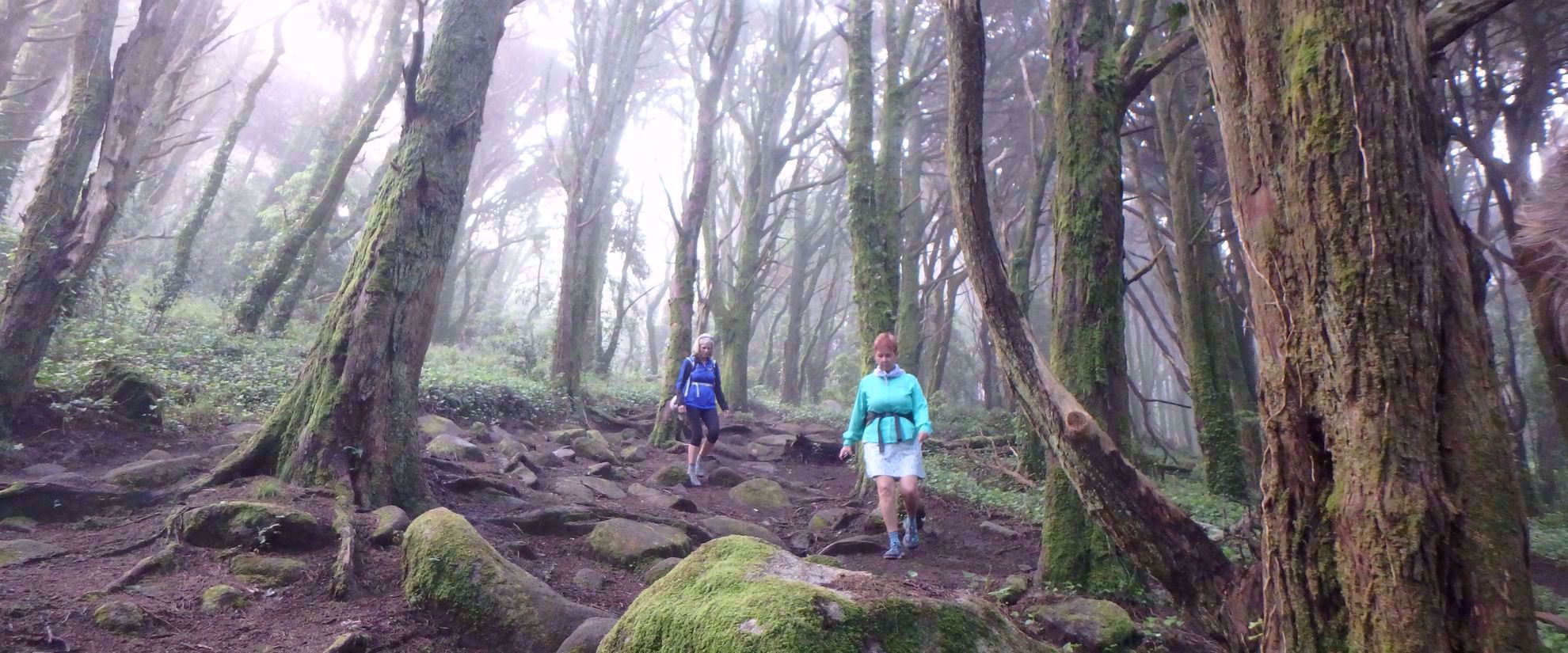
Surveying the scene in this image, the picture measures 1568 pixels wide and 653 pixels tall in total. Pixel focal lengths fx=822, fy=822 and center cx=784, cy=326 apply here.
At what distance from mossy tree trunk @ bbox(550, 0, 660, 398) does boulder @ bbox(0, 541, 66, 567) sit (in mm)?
8697

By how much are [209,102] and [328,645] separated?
28077 millimetres

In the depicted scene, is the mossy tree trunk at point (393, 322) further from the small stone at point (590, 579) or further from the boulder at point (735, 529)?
the boulder at point (735, 529)

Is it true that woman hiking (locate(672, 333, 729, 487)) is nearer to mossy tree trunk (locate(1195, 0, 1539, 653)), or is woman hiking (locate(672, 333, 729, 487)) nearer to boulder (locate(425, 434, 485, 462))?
boulder (locate(425, 434, 485, 462))

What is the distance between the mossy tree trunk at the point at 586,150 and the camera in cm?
1357

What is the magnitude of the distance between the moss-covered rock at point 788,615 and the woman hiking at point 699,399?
237 inches

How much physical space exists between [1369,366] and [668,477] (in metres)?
7.58

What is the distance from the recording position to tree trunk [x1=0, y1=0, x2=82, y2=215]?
11.9 meters

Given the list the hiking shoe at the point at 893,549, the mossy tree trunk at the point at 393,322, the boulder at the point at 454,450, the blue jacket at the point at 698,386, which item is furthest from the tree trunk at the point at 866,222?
the mossy tree trunk at the point at 393,322

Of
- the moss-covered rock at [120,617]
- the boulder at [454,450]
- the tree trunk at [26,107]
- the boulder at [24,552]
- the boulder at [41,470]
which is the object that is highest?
the tree trunk at [26,107]

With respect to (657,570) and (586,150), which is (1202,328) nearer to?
(657,570)

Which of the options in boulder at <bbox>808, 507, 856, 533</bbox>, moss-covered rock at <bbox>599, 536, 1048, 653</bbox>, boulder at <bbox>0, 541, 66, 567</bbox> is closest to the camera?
moss-covered rock at <bbox>599, 536, 1048, 653</bbox>

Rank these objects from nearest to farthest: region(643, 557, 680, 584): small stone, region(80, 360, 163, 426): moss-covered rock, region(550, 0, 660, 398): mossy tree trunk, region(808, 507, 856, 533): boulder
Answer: region(643, 557, 680, 584): small stone, region(80, 360, 163, 426): moss-covered rock, region(808, 507, 856, 533): boulder, region(550, 0, 660, 398): mossy tree trunk

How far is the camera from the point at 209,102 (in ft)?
83.0

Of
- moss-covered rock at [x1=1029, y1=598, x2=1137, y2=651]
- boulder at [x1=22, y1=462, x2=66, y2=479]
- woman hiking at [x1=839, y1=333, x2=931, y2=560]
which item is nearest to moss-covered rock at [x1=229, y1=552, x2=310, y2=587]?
boulder at [x1=22, y1=462, x2=66, y2=479]
